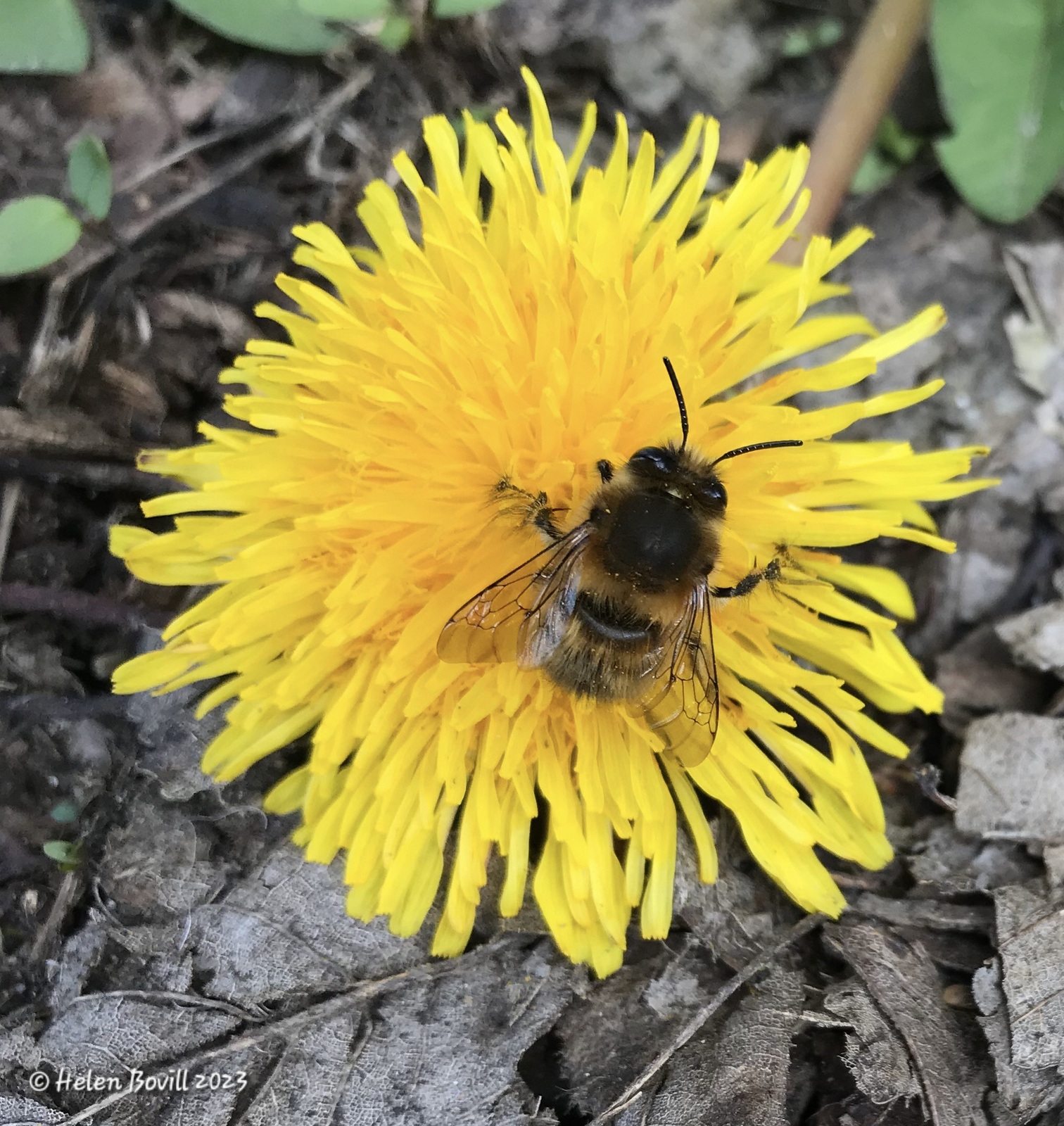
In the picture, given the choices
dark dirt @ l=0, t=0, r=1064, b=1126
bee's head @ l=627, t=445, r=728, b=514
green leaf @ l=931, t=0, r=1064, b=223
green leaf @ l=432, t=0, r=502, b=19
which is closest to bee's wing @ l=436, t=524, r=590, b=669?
bee's head @ l=627, t=445, r=728, b=514

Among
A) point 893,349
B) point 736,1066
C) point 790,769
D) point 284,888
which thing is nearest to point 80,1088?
point 284,888

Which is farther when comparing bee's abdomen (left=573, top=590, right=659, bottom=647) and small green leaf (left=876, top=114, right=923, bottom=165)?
small green leaf (left=876, top=114, right=923, bottom=165)

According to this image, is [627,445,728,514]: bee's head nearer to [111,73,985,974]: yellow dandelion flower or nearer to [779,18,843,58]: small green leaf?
[111,73,985,974]: yellow dandelion flower

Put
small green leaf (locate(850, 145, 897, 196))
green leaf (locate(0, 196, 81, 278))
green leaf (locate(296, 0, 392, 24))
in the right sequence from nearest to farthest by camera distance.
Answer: green leaf (locate(0, 196, 81, 278)), green leaf (locate(296, 0, 392, 24)), small green leaf (locate(850, 145, 897, 196))

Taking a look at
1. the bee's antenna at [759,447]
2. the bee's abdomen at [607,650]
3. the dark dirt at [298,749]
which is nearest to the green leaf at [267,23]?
the dark dirt at [298,749]

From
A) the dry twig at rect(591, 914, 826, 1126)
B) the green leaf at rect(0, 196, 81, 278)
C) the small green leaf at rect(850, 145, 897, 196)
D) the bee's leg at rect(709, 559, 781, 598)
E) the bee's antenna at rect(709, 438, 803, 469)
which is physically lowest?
the dry twig at rect(591, 914, 826, 1126)

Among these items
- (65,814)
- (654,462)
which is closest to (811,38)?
(654,462)
